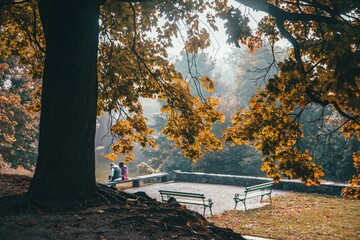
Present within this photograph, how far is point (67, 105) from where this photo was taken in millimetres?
6957

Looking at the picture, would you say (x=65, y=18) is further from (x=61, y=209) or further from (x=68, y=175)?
(x=61, y=209)

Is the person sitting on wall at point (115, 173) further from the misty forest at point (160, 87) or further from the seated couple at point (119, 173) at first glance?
the misty forest at point (160, 87)

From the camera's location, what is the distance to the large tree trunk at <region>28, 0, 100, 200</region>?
6.89 meters

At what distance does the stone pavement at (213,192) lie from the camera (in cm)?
1493

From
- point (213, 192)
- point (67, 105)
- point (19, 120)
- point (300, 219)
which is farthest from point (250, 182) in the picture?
point (67, 105)

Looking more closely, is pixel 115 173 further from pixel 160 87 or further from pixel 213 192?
pixel 160 87

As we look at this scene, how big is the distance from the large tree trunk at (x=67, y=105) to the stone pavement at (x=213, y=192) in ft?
24.9

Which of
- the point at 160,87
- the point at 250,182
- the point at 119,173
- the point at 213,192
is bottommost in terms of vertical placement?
the point at 213,192

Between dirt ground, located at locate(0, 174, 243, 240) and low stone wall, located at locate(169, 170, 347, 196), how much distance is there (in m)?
13.0

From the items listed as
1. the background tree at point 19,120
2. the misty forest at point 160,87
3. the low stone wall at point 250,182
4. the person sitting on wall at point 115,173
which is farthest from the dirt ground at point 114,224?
the background tree at point 19,120

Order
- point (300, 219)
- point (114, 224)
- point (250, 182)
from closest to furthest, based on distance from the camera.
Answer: point (114, 224) < point (300, 219) < point (250, 182)

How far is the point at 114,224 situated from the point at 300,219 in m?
8.65

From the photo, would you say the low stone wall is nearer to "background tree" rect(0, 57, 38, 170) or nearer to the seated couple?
the seated couple

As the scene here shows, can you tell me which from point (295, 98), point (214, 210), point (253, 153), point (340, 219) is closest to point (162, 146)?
point (253, 153)
